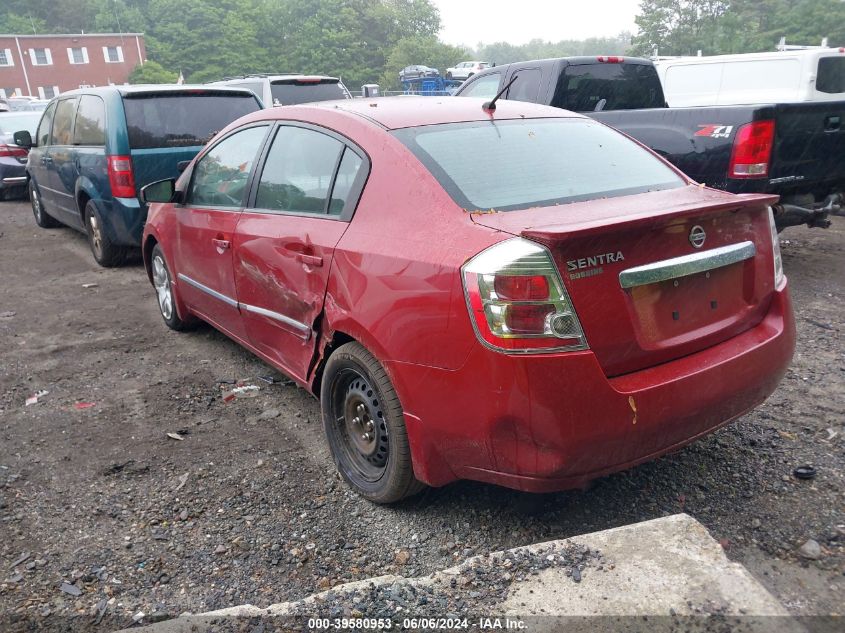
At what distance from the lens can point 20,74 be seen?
6562cm

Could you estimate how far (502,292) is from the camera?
2.22 m

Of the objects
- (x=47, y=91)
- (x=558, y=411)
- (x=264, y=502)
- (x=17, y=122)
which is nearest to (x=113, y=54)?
(x=47, y=91)

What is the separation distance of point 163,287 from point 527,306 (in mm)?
4039

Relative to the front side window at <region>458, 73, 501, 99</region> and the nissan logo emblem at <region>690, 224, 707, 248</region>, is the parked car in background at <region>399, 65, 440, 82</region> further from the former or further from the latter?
the nissan logo emblem at <region>690, 224, 707, 248</region>

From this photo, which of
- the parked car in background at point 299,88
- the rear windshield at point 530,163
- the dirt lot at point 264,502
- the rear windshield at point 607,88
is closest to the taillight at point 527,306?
the rear windshield at point 530,163

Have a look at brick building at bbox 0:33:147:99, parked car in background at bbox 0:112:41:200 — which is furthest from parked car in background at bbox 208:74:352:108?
brick building at bbox 0:33:147:99

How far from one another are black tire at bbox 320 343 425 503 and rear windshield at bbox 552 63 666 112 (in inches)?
200

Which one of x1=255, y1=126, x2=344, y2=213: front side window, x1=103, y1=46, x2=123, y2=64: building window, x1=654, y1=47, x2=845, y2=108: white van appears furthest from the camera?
x1=103, y1=46, x2=123, y2=64: building window

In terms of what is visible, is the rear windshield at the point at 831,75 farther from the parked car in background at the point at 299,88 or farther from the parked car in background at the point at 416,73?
the parked car in background at the point at 416,73

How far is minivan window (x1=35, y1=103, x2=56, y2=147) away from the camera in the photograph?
27.9 feet

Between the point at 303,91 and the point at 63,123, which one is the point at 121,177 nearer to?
the point at 63,123

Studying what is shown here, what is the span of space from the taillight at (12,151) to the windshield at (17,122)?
2.67ft

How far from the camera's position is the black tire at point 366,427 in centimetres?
269

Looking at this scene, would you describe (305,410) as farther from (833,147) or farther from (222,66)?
(222,66)
